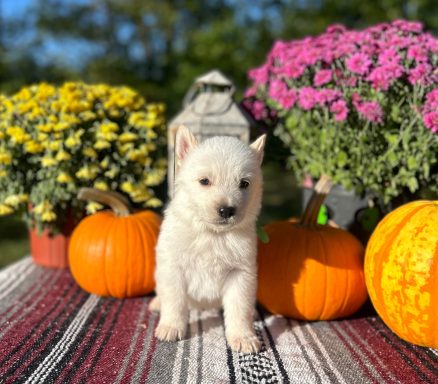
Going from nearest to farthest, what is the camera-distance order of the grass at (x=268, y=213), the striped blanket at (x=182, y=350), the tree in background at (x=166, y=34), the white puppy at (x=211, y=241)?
the striped blanket at (x=182, y=350)
the white puppy at (x=211, y=241)
the grass at (x=268, y=213)
the tree in background at (x=166, y=34)

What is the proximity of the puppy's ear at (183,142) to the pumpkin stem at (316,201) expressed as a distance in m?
0.81

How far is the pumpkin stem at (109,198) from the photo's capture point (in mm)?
2689

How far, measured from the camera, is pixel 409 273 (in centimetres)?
205

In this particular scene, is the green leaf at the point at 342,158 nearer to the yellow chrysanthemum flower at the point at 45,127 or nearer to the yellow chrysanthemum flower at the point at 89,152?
the yellow chrysanthemum flower at the point at 89,152

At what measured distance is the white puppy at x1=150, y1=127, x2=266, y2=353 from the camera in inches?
78.1

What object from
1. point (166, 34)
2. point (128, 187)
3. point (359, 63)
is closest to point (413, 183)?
point (359, 63)

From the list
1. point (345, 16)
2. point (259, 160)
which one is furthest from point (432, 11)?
point (259, 160)

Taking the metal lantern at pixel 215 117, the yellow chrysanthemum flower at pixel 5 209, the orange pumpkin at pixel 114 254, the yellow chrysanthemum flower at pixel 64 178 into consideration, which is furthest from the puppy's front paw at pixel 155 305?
the yellow chrysanthemum flower at pixel 5 209

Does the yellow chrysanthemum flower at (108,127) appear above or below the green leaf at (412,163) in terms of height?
above

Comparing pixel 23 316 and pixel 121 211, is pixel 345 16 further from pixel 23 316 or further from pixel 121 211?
pixel 23 316

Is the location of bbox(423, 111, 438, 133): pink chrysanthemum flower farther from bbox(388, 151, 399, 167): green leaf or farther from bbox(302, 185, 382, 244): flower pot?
bbox(302, 185, 382, 244): flower pot

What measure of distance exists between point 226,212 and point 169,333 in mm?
683

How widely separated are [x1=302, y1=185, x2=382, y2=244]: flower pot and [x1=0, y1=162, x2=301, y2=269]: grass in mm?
485

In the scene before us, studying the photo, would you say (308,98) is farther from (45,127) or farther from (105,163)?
(45,127)
